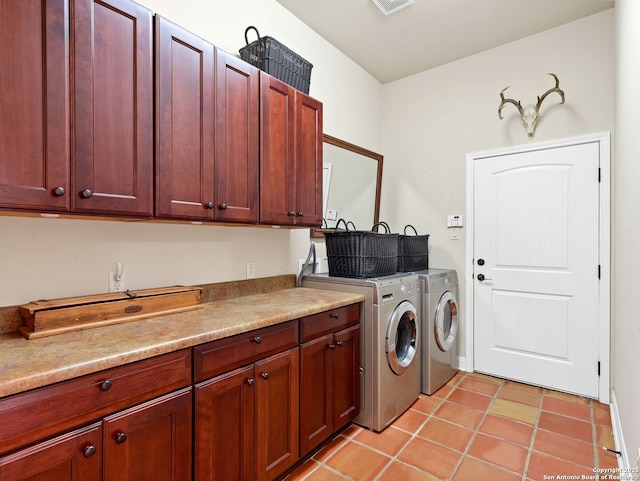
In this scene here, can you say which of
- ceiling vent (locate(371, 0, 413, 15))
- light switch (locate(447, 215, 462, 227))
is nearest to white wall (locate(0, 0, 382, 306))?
ceiling vent (locate(371, 0, 413, 15))

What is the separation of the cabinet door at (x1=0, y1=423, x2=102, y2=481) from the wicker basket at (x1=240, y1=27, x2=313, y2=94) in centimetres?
194

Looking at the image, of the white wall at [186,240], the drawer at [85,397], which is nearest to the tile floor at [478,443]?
the drawer at [85,397]

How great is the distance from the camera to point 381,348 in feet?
7.30

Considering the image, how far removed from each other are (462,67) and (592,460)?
127 inches

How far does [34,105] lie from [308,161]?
1412mm

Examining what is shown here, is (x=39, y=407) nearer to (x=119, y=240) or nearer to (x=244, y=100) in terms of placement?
(x=119, y=240)

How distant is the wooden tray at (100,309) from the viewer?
130cm

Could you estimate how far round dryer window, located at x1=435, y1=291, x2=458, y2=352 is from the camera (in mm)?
2871

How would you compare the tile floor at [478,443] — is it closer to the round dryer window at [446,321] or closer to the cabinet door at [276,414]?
the cabinet door at [276,414]

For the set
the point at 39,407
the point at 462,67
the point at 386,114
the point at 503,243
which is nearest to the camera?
the point at 39,407

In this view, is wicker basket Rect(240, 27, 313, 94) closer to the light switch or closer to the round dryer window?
the light switch

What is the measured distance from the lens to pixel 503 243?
3078 millimetres

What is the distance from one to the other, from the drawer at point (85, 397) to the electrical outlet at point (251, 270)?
106 centimetres

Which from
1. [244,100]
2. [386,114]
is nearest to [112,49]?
[244,100]
